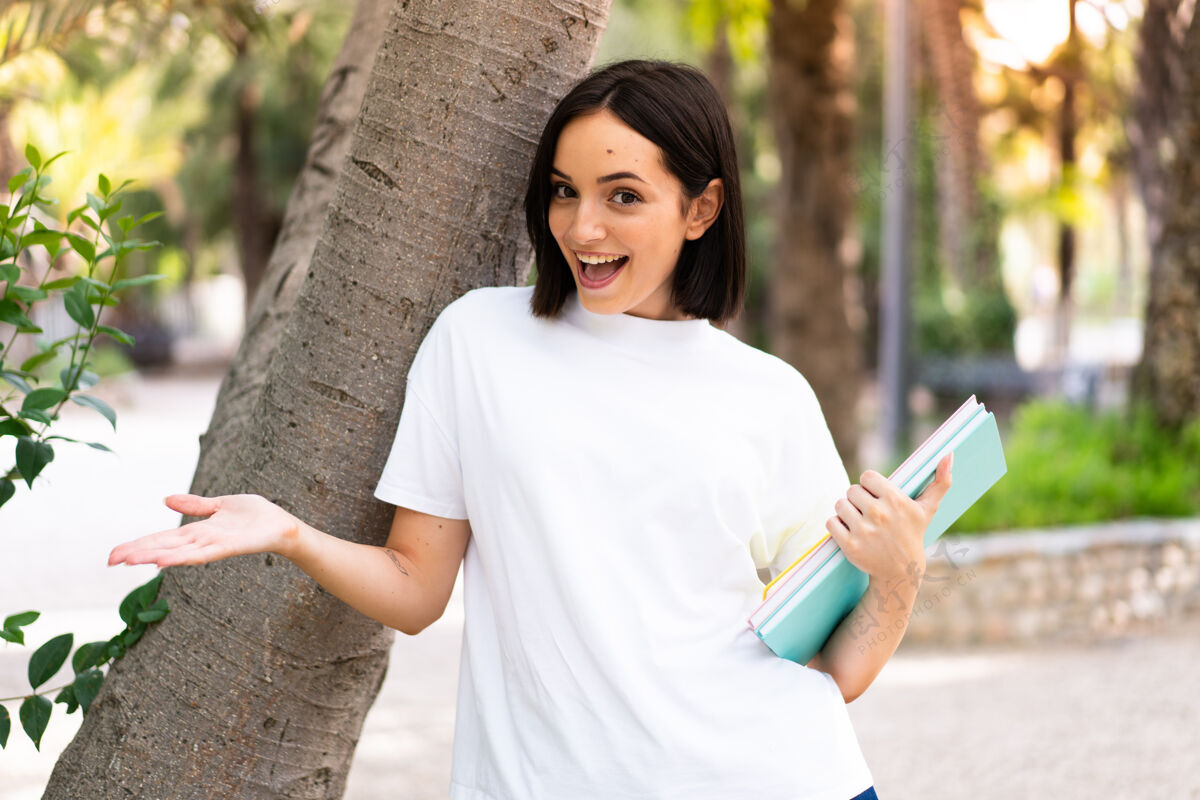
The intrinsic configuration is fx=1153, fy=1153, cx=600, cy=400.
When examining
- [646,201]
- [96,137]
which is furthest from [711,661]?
[96,137]

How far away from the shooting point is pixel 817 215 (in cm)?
718

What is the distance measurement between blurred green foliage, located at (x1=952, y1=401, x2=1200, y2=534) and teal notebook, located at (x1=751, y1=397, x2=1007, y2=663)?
16.9 ft

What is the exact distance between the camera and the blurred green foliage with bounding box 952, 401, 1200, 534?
6.75 metres

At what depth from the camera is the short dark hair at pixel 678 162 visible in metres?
1.54

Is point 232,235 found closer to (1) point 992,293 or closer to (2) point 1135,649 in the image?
(1) point 992,293

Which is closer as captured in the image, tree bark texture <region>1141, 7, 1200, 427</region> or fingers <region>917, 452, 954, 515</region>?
fingers <region>917, 452, 954, 515</region>

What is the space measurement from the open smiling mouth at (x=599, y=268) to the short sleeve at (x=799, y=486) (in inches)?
12.6

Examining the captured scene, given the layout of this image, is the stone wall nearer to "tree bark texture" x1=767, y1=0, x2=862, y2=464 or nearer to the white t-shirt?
"tree bark texture" x1=767, y1=0, x2=862, y2=464

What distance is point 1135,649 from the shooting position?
6.16 metres

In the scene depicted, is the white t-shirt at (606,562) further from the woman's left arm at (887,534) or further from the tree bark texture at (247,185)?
the tree bark texture at (247,185)

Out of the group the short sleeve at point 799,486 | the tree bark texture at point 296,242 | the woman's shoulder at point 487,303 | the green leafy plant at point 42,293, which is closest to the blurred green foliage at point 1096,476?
the tree bark texture at point 296,242

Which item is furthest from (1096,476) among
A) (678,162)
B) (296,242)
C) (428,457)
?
(428,457)

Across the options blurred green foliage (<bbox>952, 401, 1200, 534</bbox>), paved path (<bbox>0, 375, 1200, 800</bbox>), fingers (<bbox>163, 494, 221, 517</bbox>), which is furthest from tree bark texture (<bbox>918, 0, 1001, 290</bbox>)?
fingers (<bbox>163, 494, 221, 517</bbox>)

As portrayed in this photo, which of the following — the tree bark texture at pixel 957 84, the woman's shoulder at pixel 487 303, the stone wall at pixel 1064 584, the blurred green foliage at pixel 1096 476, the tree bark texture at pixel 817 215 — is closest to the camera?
the woman's shoulder at pixel 487 303
